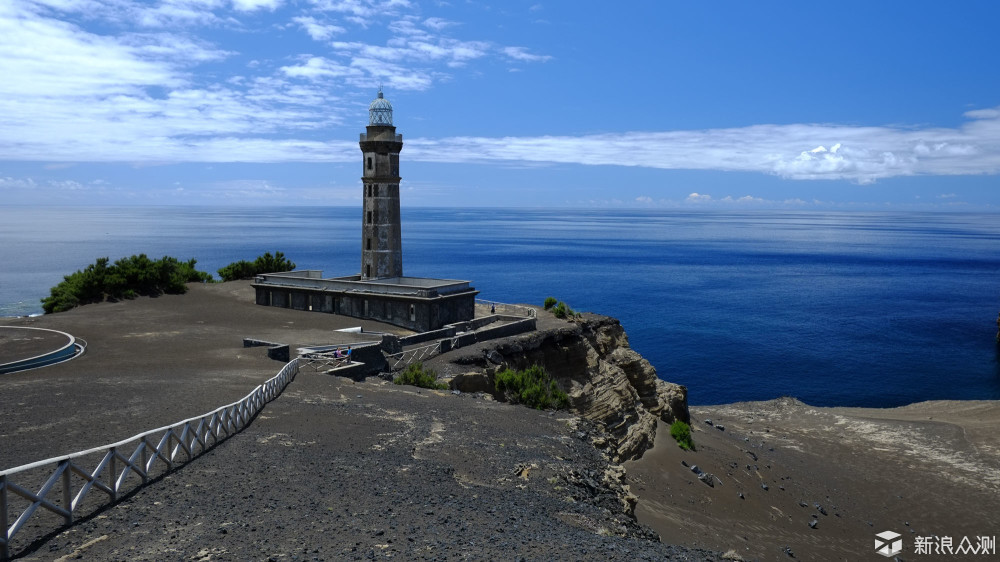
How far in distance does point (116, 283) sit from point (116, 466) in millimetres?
32698

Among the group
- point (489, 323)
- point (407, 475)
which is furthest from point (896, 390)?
point (407, 475)

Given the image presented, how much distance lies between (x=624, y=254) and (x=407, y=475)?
165219 mm

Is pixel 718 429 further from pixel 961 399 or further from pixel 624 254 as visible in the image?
pixel 624 254

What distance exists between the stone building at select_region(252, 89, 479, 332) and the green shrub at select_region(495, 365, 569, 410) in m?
7.98

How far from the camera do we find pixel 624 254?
176 metres

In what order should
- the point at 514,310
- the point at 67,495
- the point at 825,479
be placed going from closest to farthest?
1. the point at 67,495
2. the point at 825,479
3. the point at 514,310

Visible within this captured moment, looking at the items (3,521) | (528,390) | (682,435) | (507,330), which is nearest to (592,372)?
(507,330)

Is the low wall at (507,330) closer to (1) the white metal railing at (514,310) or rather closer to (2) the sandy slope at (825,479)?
(1) the white metal railing at (514,310)

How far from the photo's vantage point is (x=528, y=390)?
93.0 ft

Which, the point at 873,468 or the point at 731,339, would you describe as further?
the point at 731,339

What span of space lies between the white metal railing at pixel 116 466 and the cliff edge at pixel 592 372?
1269 cm

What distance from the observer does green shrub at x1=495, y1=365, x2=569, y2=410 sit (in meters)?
28.3

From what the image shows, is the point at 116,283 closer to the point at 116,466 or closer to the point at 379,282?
the point at 379,282

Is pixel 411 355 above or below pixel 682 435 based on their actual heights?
above
